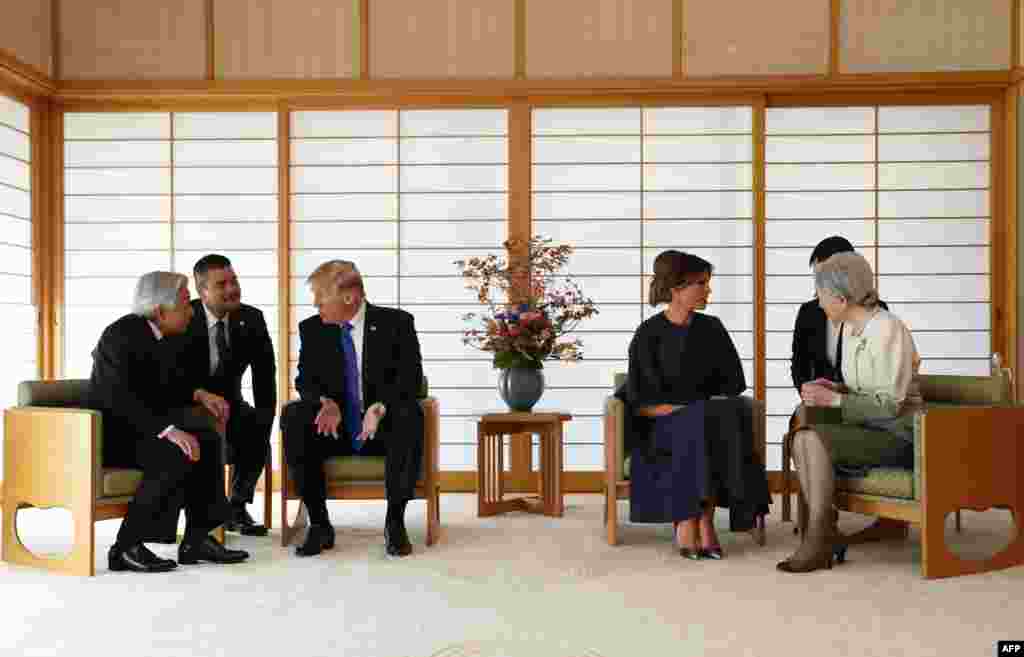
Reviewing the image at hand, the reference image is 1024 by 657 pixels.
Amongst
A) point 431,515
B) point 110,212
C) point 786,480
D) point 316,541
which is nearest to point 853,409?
point 786,480

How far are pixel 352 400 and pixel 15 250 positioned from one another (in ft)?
8.01

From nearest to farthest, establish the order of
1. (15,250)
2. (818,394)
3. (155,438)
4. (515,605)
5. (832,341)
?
(515,605), (155,438), (818,394), (832,341), (15,250)

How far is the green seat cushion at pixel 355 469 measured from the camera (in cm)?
432

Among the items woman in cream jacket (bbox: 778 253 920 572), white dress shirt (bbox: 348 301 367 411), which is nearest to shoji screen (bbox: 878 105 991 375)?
woman in cream jacket (bbox: 778 253 920 572)

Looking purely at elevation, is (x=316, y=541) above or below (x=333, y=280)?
below

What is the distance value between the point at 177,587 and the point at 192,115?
10.9 feet

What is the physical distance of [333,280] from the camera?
14.8 feet

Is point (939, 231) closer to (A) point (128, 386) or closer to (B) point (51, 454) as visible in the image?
(A) point (128, 386)

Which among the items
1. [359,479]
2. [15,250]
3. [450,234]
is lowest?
[359,479]

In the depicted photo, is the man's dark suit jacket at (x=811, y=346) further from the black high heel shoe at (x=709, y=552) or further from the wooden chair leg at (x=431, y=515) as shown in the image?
the wooden chair leg at (x=431, y=515)

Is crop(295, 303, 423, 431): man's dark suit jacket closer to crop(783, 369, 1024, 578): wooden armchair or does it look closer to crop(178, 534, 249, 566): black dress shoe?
crop(178, 534, 249, 566): black dress shoe

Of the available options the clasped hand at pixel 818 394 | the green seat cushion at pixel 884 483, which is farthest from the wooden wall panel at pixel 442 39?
the green seat cushion at pixel 884 483

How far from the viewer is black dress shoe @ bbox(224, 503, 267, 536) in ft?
15.3

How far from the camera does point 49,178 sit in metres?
6.04
